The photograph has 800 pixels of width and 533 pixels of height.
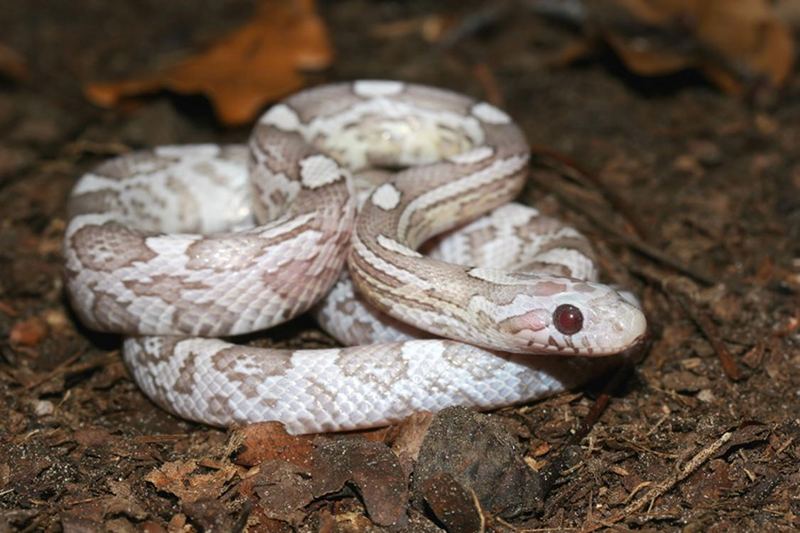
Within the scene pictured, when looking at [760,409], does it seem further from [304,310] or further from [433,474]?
[304,310]

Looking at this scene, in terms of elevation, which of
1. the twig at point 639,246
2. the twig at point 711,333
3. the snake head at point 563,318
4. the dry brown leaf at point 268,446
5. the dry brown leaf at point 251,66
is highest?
the dry brown leaf at point 251,66

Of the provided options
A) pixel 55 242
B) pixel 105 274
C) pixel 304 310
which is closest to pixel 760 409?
pixel 304 310

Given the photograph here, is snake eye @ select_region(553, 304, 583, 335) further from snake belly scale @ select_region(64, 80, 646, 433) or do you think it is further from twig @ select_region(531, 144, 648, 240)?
twig @ select_region(531, 144, 648, 240)

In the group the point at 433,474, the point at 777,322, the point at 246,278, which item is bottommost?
the point at 777,322

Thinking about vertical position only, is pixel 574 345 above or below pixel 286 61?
below

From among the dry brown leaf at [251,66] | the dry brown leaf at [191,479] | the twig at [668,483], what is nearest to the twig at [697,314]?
the twig at [668,483]

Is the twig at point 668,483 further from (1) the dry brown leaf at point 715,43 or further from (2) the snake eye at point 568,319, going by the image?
(1) the dry brown leaf at point 715,43

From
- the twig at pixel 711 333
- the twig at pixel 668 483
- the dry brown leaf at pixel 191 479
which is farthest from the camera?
the twig at pixel 711 333

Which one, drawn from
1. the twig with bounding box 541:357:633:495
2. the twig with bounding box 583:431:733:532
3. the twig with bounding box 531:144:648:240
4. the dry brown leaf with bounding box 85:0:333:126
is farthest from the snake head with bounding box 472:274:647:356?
the dry brown leaf with bounding box 85:0:333:126
